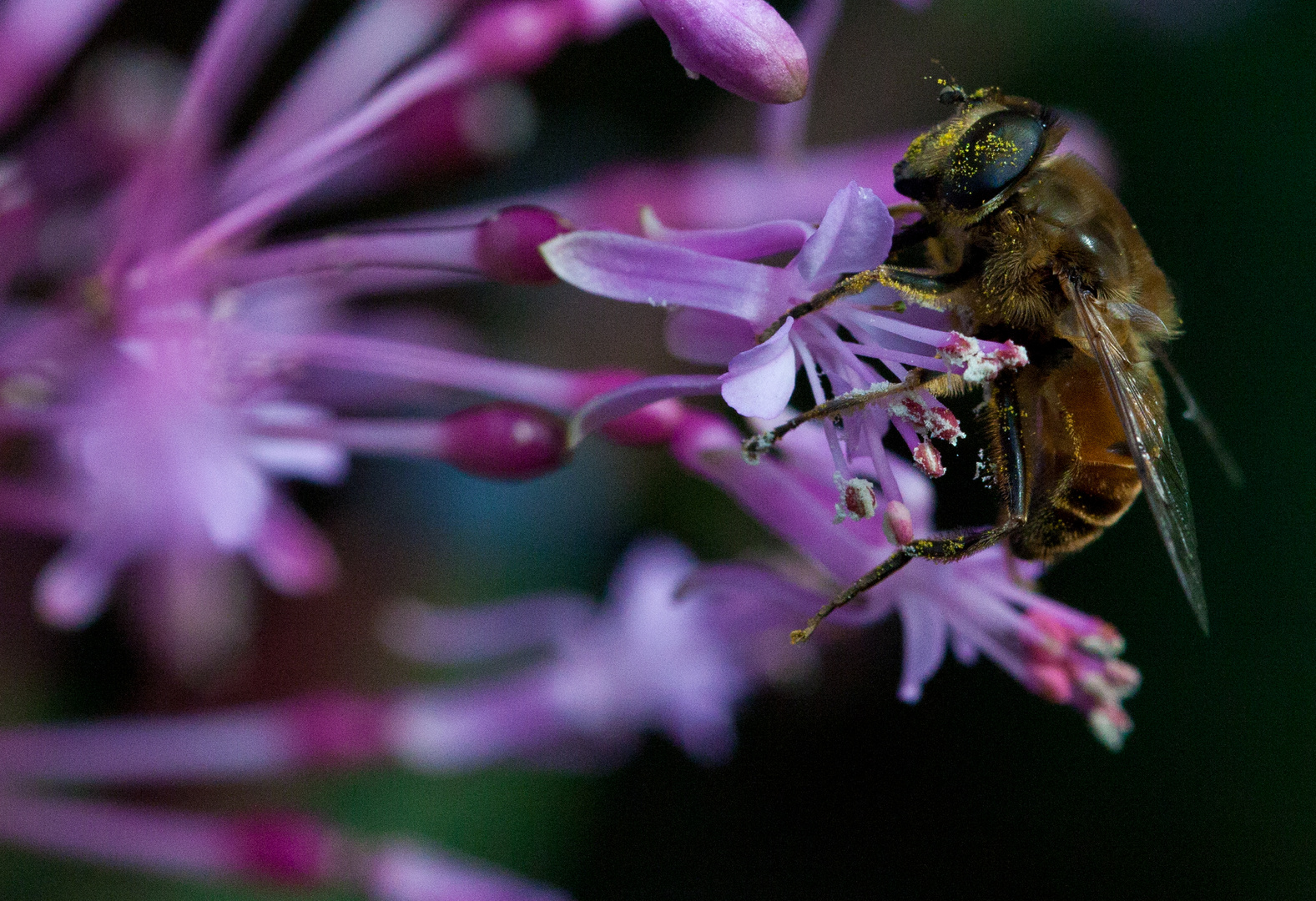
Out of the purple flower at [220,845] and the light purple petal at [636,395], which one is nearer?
the light purple petal at [636,395]

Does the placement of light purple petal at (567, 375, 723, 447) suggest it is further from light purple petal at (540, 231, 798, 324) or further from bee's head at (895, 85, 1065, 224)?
bee's head at (895, 85, 1065, 224)

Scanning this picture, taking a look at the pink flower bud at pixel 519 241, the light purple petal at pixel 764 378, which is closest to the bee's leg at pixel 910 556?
the light purple petal at pixel 764 378

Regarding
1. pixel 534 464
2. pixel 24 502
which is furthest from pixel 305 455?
pixel 24 502

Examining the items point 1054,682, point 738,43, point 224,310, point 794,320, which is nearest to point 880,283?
point 794,320

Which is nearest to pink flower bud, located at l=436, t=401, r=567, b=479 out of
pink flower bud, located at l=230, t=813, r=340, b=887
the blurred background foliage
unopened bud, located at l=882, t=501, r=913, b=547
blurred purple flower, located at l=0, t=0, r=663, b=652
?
blurred purple flower, located at l=0, t=0, r=663, b=652

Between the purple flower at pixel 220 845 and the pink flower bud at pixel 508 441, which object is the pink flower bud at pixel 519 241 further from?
the purple flower at pixel 220 845

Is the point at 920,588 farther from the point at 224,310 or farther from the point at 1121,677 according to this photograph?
the point at 224,310
